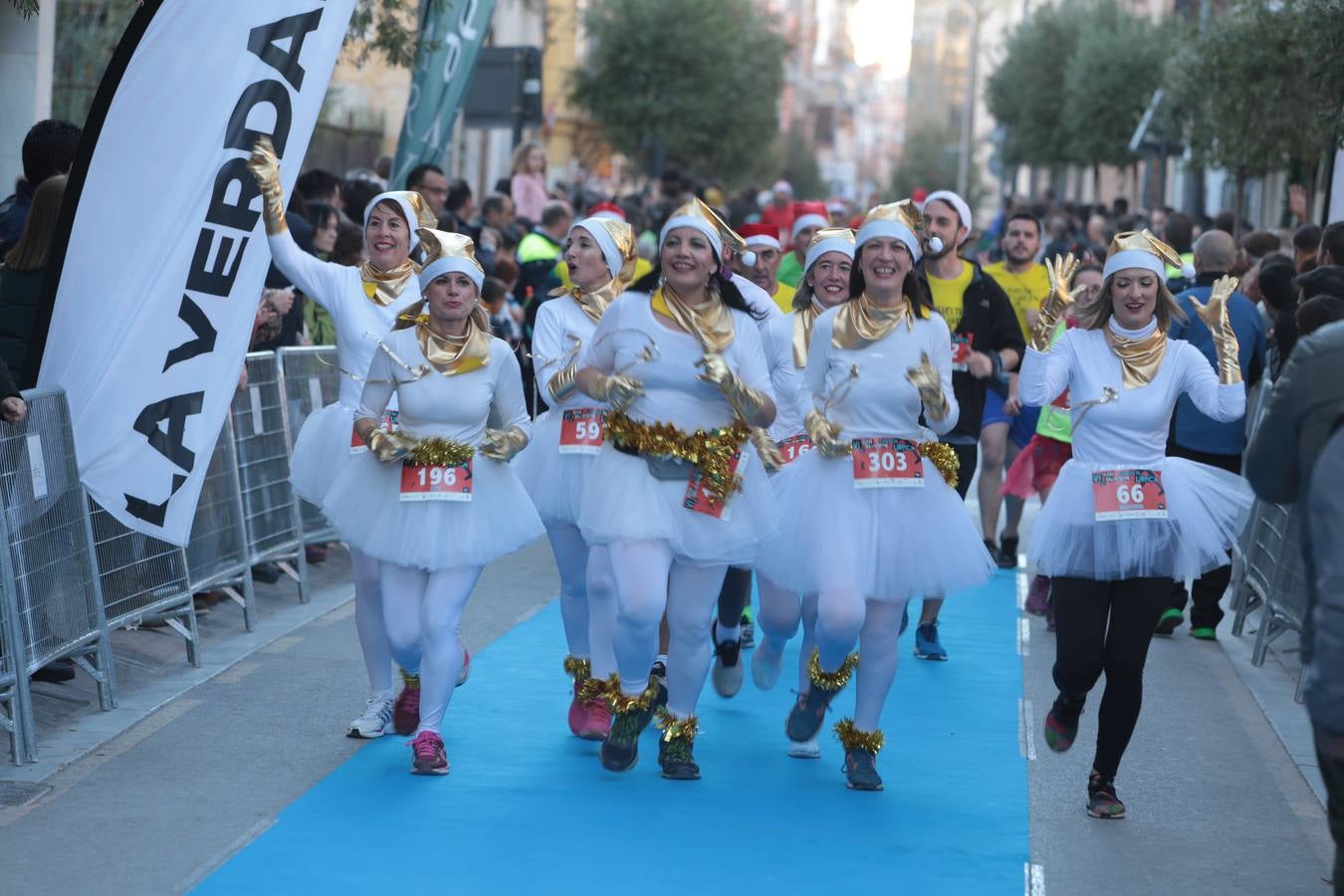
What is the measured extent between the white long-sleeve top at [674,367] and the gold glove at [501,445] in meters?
0.49

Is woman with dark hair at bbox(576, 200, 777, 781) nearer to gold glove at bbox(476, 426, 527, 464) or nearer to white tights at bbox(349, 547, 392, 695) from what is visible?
gold glove at bbox(476, 426, 527, 464)

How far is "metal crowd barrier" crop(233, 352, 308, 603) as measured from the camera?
10891 mm

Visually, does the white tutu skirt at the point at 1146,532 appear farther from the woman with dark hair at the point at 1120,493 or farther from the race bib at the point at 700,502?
the race bib at the point at 700,502

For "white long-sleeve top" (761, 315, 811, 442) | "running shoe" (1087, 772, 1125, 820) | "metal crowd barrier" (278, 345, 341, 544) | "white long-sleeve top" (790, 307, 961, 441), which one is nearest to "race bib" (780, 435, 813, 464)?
"white long-sleeve top" (761, 315, 811, 442)

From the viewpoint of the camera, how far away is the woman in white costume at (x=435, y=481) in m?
7.55

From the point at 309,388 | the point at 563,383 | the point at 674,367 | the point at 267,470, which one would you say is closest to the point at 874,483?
the point at 674,367

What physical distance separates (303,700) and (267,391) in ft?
9.18

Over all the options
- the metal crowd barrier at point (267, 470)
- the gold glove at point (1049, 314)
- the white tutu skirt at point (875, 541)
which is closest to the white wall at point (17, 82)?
the metal crowd barrier at point (267, 470)

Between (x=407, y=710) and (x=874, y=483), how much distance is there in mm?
2165

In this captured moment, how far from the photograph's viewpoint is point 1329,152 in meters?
18.7

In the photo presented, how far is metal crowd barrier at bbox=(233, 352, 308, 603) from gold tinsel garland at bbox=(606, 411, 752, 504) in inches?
155

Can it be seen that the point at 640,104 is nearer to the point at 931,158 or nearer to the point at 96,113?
the point at 96,113

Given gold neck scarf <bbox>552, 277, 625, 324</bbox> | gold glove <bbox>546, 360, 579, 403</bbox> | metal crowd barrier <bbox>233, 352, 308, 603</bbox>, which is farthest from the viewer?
metal crowd barrier <bbox>233, 352, 308, 603</bbox>

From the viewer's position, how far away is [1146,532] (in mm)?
7266
